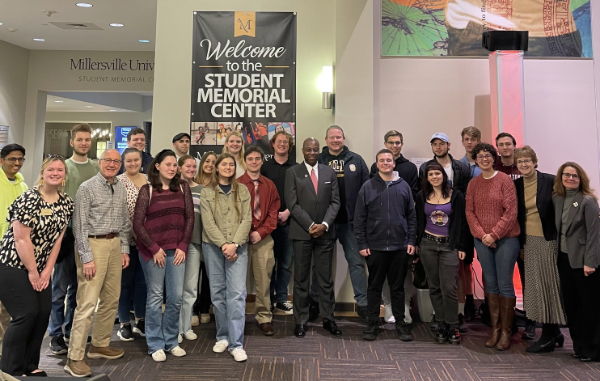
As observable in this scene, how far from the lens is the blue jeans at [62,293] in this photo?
3.23 metres

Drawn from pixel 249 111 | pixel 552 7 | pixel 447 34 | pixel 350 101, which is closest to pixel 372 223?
pixel 350 101

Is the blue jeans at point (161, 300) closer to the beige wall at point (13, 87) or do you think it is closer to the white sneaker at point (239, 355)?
the white sneaker at point (239, 355)

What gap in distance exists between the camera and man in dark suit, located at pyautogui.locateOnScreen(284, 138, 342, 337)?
11.9ft

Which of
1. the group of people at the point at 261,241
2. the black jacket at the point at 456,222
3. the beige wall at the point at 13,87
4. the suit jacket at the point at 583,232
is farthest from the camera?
the beige wall at the point at 13,87

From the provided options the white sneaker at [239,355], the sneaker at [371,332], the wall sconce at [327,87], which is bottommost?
the white sneaker at [239,355]

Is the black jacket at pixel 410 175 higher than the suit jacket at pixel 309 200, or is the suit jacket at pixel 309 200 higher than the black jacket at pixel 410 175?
the black jacket at pixel 410 175

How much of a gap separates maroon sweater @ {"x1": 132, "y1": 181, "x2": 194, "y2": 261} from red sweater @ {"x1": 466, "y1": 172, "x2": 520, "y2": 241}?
7.66 feet

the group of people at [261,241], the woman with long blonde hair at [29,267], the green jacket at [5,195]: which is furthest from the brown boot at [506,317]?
the green jacket at [5,195]

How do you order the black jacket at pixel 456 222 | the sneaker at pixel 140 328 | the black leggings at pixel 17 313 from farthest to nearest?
the sneaker at pixel 140 328, the black jacket at pixel 456 222, the black leggings at pixel 17 313

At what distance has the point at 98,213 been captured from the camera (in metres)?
2.86

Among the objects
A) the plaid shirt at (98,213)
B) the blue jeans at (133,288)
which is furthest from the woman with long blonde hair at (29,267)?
the blue jeans at (133,288)

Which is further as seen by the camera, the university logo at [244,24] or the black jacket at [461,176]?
the university logo at [244,24]

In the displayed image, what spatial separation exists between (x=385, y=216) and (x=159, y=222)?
1.81 m

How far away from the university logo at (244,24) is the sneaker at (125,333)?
3308mm
